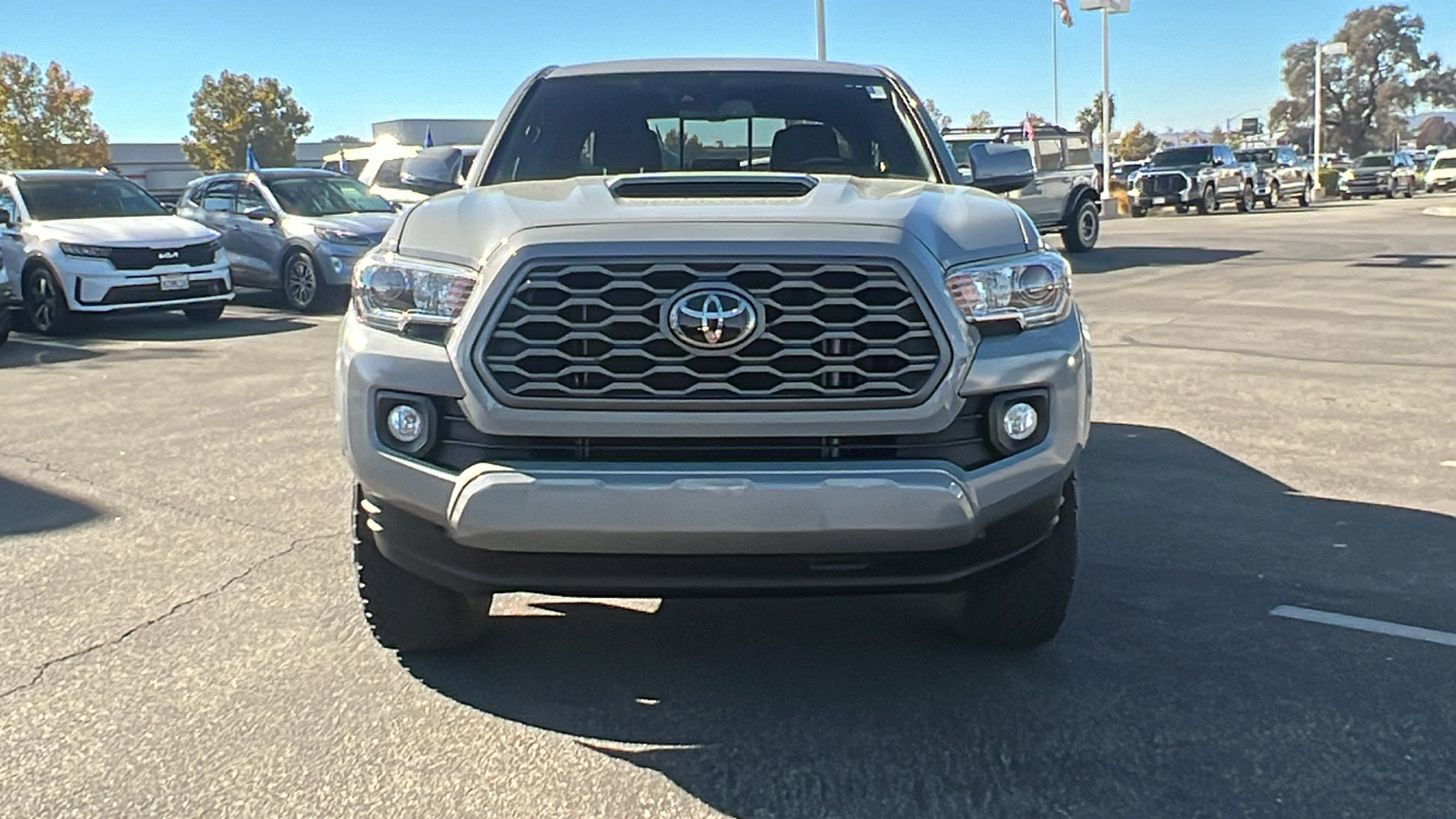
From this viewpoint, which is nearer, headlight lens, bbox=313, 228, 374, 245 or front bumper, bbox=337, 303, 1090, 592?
front bumper, bbox=337, 303, 1090, 592

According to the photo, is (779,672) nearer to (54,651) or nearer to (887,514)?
(887,514)

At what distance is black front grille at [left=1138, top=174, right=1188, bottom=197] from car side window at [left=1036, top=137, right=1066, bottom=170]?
43.8 ft

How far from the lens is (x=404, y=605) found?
144 inches

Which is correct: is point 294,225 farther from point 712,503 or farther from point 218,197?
point 712,503


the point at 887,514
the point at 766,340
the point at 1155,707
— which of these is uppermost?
the point at 766,340

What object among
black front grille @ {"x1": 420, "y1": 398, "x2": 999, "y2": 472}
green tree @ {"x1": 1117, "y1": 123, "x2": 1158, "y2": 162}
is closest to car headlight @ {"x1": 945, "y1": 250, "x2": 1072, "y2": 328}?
black front grille @ {"x1": 420, "y1": 398, "x2": 999, "y2": 472}

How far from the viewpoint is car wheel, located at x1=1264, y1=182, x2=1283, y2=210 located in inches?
1516

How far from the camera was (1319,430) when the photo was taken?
23.3ft

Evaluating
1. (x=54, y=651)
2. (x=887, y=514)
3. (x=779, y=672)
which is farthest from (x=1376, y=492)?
(x=54, y=651)

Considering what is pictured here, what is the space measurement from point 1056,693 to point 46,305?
12249 mm

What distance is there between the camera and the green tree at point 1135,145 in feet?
410

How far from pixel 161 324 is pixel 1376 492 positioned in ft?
40.5

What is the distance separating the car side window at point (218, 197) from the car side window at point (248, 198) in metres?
Answer: 0.13

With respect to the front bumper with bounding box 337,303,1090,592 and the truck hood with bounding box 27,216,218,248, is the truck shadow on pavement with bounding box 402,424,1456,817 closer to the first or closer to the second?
the front bumper with bounding box 337,303,1090,592
